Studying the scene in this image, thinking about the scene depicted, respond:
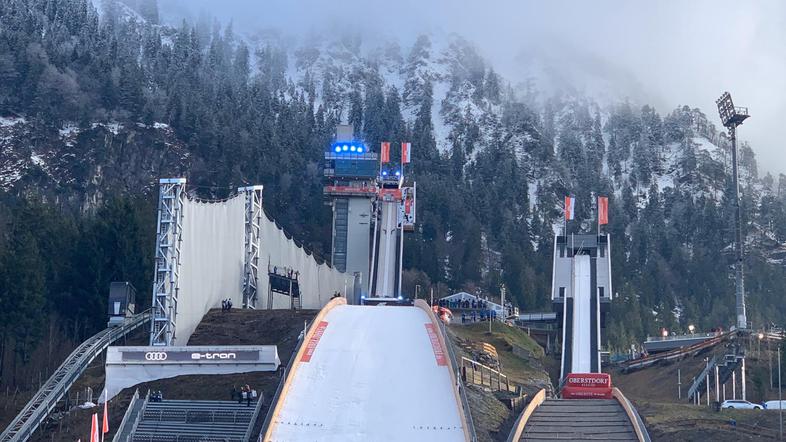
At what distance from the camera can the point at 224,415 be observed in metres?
43.1

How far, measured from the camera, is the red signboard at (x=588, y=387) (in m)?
47.0

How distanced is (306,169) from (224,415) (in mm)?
101814

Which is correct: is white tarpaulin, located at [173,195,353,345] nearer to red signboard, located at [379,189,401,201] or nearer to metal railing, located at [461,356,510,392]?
metal railing, located at [461,356,510,392]

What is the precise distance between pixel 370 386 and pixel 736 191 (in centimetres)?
2998

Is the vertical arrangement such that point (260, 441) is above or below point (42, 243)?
below

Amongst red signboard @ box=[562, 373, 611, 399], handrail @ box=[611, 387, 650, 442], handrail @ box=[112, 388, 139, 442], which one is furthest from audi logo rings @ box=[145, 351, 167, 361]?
handrail @ box=[611, 387, 650, 442]

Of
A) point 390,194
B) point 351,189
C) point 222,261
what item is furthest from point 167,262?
point 351,189

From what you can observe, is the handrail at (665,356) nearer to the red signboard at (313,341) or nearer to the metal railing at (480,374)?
the metal railing at (480,374)

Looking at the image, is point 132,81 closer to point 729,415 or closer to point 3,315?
point 3,315

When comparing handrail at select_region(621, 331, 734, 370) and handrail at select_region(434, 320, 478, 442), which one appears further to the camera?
handrail at select_region(621, 331, 734, 370)

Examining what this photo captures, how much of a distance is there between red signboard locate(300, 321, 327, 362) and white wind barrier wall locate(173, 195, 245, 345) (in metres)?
5.83

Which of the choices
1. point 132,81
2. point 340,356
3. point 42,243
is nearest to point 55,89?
point 132,81

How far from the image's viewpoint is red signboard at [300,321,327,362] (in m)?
49.0

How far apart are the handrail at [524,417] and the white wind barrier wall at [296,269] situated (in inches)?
1033
